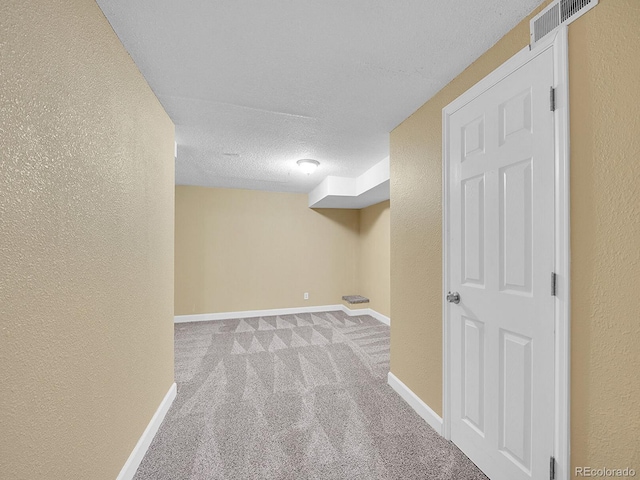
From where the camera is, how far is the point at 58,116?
940 millimetres

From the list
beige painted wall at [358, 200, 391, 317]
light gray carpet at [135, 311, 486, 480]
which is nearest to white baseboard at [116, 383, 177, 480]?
light gray carpet at [135, 311, 486, 480]

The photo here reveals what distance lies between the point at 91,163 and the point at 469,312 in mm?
2076

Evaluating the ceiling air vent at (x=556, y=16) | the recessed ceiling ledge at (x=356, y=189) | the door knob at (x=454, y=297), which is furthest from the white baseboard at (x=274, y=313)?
the ceiling air vent at (x=556, y=16)

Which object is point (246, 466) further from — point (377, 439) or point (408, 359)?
point (408, 359)

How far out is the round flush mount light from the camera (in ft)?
10.9

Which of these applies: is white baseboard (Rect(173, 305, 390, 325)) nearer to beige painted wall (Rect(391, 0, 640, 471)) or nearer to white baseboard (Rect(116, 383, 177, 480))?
white baseboard (Rect(116, 383, 177, 480))

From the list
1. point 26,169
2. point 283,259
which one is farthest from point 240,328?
point 26,169

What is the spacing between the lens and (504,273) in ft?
4.51

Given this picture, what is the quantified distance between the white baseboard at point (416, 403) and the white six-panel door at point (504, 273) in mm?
157

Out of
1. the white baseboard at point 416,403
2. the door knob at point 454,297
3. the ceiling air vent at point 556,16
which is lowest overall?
the white baseboard at point 416,403

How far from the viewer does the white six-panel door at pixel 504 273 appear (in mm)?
1174

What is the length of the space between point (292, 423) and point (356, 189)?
316cm

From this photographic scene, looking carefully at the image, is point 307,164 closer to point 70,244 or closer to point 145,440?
point 70,244

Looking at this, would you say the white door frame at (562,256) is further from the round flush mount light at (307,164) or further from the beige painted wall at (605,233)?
the round flush mount light at (307,164)
